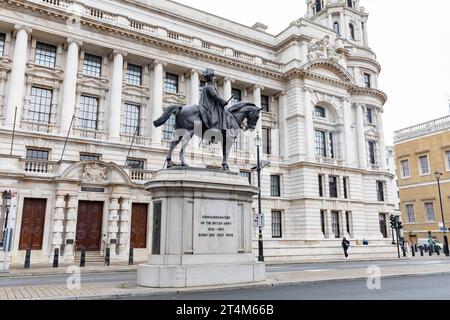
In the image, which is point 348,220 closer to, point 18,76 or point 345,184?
point 345,184

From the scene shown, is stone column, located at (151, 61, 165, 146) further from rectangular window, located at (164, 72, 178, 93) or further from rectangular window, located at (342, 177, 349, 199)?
rectangular window, located at (342, 177, 349, 199)

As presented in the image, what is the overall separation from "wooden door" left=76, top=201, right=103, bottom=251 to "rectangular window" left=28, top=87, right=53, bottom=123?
27.6 ft

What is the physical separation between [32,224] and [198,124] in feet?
63.2

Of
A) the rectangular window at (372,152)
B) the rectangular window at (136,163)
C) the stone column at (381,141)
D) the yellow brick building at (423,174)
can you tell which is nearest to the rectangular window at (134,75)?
the rectangular window at (136,163)

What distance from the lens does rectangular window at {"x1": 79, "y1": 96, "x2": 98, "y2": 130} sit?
32875 mm

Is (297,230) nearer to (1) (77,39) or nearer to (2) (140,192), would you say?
(2) (140,192)

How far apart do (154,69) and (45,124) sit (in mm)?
11157

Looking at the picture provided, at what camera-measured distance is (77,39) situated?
32.1 meters

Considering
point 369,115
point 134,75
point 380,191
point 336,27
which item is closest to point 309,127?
point 369,115

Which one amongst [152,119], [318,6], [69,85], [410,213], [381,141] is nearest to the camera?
[69,85]

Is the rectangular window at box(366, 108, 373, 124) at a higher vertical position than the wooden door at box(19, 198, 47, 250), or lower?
higher

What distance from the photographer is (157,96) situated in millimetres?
35250

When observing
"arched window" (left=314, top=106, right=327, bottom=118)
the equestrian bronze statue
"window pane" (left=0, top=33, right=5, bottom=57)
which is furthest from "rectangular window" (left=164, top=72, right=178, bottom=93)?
the equestrian bronze statue

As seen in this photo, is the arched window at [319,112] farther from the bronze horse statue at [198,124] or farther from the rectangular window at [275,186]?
the bronze horse statue at [198,124]
